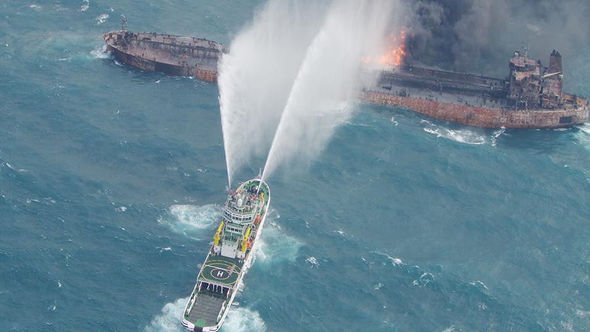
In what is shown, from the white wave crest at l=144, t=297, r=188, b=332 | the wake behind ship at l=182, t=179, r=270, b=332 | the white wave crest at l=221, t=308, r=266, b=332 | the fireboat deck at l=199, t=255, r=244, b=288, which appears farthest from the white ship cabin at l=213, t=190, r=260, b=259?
the white wave crest at l=144, t=297, r=188, b=332

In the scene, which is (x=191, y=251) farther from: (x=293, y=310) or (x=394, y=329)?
(x=394, y=329)

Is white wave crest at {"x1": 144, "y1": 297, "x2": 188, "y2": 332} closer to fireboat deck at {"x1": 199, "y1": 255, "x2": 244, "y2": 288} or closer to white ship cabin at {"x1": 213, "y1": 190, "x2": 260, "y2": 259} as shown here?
fireboat deck at {"x1": 199, "y1": 255, "x2": 244, "y2": 288}

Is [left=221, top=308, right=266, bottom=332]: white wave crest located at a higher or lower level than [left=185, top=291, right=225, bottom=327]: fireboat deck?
lower

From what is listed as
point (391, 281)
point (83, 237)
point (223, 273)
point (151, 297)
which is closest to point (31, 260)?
point (83, 237)

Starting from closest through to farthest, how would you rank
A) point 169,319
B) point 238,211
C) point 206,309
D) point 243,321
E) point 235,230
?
1. point 169,319
2. point 206,309
3. point 243,321
4. point 235,230
5. point 238,211

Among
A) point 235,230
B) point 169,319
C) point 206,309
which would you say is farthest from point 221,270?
point 169,319

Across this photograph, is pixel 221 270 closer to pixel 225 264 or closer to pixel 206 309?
pixel 225 264

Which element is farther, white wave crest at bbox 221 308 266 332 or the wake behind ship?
white wave crest at bbox 221 308 266 332
